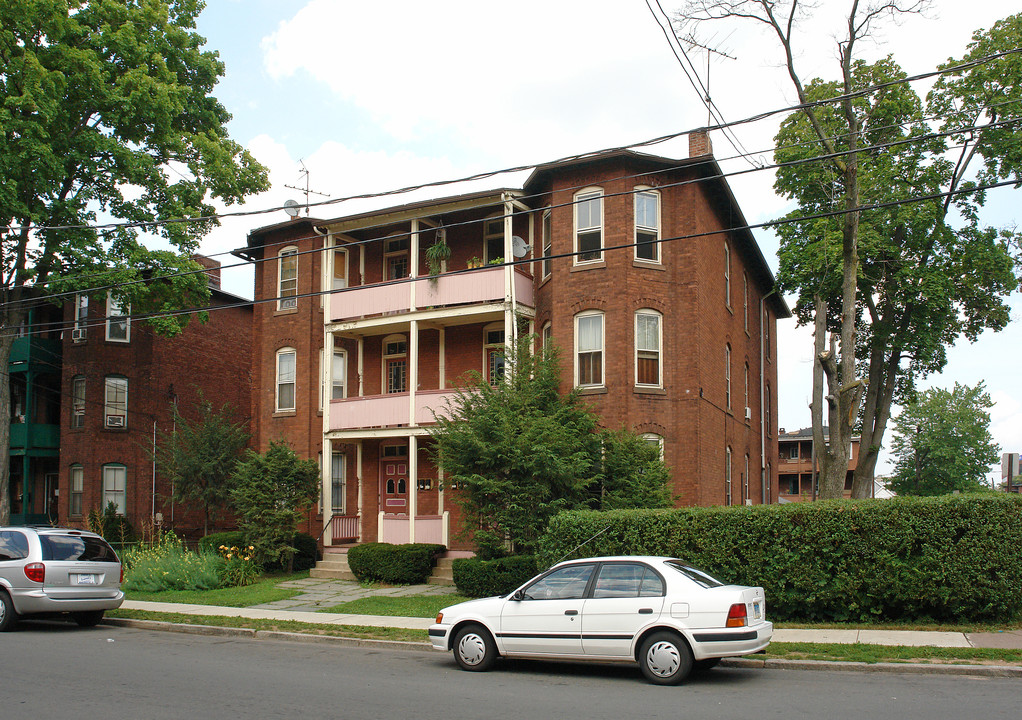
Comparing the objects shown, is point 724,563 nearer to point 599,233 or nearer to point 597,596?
point 597,596

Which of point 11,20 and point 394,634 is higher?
point 11,20

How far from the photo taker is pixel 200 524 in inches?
1227

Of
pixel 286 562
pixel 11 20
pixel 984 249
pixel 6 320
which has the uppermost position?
pixel 11 20

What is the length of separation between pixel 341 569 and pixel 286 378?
6931 millimetres

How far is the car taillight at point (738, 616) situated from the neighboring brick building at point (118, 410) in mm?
25058

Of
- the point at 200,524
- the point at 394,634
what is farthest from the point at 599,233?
the point at 200,524

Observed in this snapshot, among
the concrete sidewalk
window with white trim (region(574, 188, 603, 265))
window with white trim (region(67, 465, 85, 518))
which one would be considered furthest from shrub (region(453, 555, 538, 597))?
window with white trim (region(67, 465, 85, 518))

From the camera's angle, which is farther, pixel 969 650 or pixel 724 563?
pixel 724 563

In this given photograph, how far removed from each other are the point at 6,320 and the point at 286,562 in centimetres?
1189

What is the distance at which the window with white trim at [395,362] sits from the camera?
25.1 meters

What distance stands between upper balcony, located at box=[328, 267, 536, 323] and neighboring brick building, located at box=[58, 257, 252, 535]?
8905mm

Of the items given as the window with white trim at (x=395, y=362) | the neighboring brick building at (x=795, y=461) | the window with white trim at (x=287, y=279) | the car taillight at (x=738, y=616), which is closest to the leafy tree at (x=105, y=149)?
the window with white trim at (x=287, y=279)

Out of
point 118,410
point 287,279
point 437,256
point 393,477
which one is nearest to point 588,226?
point 437,256

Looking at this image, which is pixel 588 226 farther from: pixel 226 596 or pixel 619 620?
pixel 619 620
